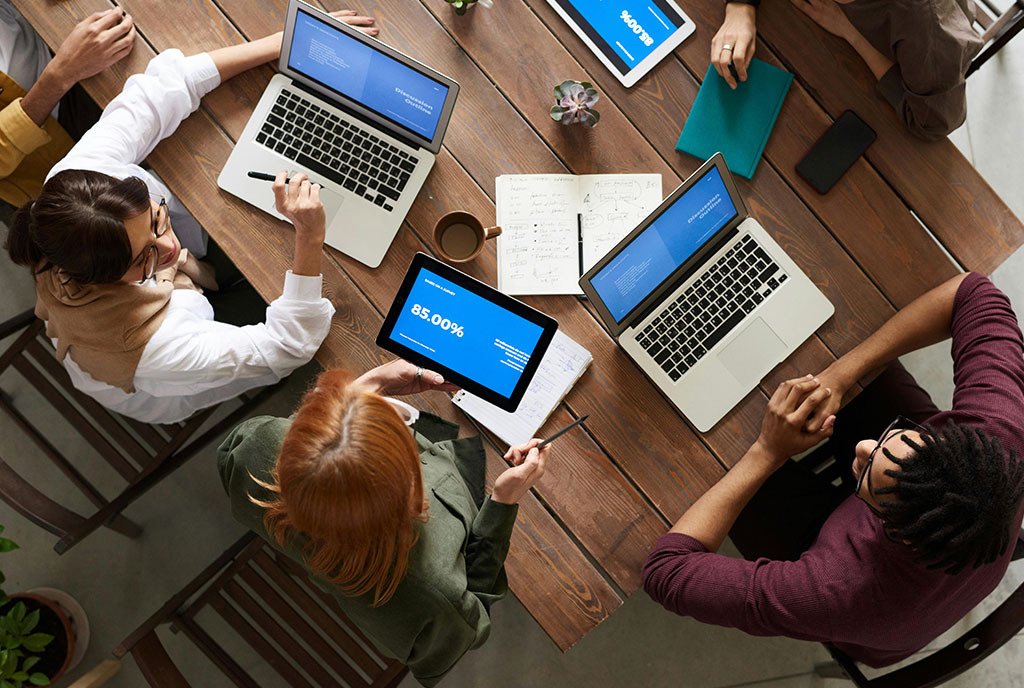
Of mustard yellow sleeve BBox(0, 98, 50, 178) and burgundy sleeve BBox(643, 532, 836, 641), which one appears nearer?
burgundy sleeve BBox(643, 532, 836, 641)

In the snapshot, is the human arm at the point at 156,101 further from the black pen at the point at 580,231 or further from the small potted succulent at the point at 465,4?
the black pen at the point at 580,231

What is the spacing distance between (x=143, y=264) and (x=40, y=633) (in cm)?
102

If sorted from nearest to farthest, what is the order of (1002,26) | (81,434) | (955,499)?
(955,499) < (81,434) < (1002,26)

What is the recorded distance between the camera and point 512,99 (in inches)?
67.6

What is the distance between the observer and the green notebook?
1690mm

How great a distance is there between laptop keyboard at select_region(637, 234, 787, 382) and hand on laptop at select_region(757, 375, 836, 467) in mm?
180

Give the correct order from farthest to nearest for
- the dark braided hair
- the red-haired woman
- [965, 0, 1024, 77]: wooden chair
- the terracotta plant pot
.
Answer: the terracotta plant pot, [965, 0, 1024, 77]: wooden chair, the dark braided hair, the red-haired woman

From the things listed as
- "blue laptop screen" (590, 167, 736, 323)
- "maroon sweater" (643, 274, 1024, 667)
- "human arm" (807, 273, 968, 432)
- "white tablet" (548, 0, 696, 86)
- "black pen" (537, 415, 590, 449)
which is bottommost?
"maroon sweater" (643, 274, 1024, 667)

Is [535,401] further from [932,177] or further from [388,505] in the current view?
[932,177]

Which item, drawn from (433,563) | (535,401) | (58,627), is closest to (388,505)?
(433,563)

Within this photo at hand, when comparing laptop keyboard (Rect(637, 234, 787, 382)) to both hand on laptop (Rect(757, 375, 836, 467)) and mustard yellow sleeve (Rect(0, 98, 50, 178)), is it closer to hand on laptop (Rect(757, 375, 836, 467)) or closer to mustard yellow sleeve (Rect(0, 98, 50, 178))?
hand on laptop (Rect(757, 375, 836, 467))

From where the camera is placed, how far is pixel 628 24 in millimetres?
1727

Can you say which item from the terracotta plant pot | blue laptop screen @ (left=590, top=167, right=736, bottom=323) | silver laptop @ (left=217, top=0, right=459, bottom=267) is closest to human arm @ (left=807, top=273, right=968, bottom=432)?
blue laptop screen @ (left=590, top=167, right=736, bottom=323)

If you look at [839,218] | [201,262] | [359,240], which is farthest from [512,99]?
[201,262]
